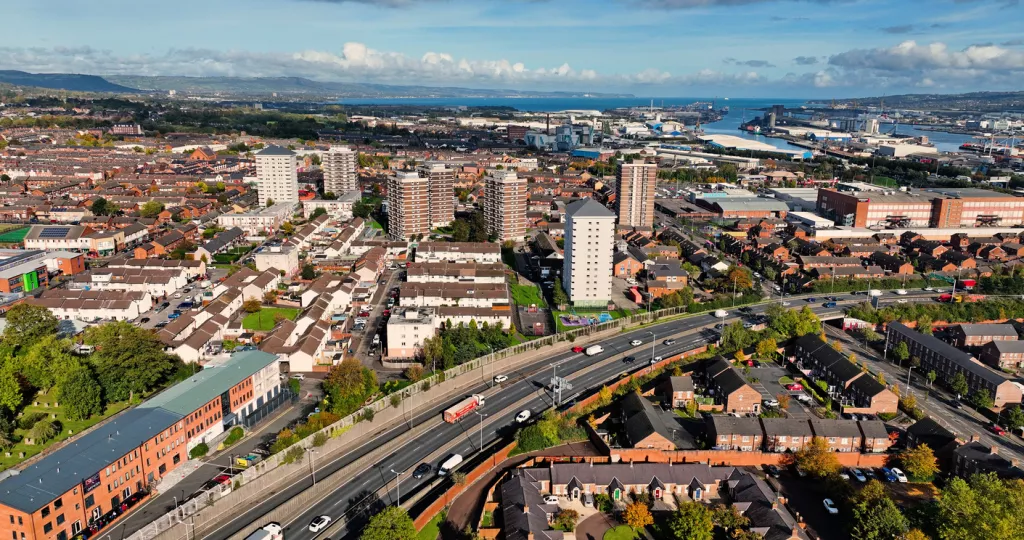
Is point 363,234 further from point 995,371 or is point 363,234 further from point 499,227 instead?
point 995,371

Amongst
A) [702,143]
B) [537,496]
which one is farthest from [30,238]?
[702,143]

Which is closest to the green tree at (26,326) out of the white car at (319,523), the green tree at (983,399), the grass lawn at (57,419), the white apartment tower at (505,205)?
the grass lawn at (57,419)

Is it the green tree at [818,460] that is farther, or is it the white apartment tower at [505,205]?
the white apartment tower at [505,205]

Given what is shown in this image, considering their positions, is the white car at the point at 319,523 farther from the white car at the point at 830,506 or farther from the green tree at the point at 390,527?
the white car at the point at 830,506

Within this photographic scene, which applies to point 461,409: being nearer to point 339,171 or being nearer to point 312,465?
point 312,465

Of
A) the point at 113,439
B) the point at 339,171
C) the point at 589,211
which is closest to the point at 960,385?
the point at 589,211

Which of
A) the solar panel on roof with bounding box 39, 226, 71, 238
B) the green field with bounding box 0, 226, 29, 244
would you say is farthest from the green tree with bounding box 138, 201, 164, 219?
the solar panel on roof with bounding box 39, 226, 71, 238
